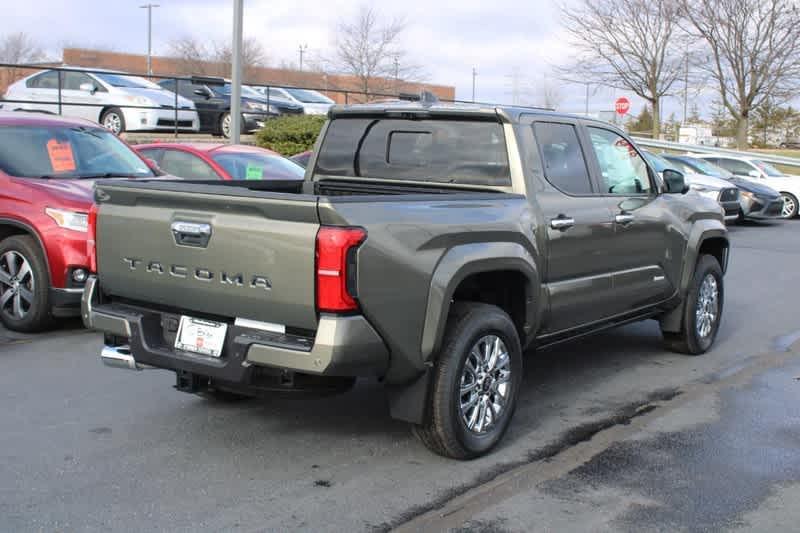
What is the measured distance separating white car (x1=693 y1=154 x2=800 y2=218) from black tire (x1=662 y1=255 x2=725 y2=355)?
1461 centimetres

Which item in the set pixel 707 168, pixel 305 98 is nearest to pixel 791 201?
pixel 707 168

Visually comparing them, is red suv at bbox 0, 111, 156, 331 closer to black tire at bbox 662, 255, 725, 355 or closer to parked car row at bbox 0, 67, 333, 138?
black tire at bbox 662, 255, 725, 355

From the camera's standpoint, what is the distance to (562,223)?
5.72 metres

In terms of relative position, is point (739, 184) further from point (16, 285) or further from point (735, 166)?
point (16, 285)

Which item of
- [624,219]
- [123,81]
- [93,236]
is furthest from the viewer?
[123,81]

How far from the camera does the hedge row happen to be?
19750 mm

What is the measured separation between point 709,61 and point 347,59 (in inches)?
554

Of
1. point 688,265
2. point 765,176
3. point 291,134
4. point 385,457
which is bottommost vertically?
point 385,457

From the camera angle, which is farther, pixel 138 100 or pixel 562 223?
pixel 138 100

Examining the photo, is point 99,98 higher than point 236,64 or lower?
lower

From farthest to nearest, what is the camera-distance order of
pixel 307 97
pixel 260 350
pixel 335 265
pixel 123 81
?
pixel 307 97 → pixel 123 81 → pixel 260 350 → pixel 335 265

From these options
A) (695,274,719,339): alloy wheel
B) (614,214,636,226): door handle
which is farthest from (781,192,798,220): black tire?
(614,214,636,226): door handle

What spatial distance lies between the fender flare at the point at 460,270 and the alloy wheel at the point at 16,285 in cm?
443

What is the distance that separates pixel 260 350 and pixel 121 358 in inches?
42.5
